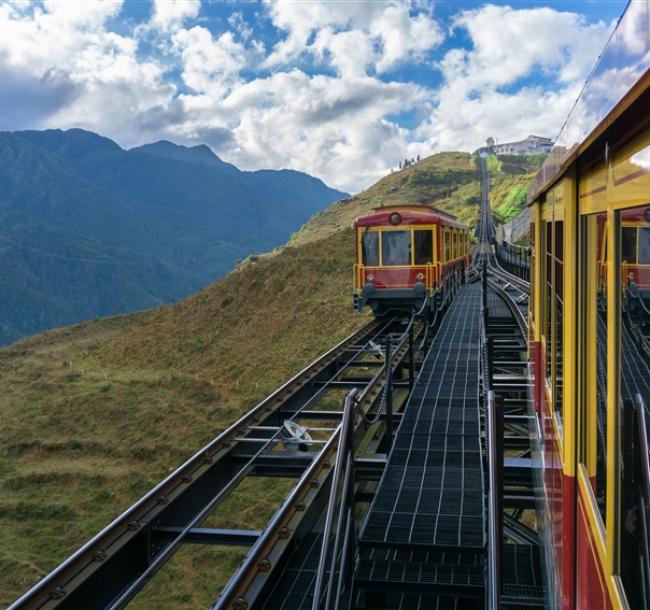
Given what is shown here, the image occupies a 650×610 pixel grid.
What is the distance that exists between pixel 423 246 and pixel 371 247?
47.8 inches

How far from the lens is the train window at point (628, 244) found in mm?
1897

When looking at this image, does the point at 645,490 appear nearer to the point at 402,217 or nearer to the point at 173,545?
the point at 173,545

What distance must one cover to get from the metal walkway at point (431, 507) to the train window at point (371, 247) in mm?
6633

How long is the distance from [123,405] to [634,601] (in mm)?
23713

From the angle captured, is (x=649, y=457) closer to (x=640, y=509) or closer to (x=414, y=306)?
(x=640, y=509)

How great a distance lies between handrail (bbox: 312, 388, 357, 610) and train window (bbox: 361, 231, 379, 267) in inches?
457

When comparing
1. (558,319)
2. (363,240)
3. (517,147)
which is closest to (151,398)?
(363,240)

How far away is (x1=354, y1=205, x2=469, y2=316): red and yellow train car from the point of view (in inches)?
640

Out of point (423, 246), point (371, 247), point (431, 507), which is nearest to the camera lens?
point (431, 507)

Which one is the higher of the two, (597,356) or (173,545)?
(597,356)

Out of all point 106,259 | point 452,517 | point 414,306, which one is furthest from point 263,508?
point 106,259

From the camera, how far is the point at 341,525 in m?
4.53

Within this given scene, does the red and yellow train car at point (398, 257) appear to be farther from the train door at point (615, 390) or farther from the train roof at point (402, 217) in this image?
the train door at point (615, 390)

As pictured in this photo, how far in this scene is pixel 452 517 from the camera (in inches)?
237
